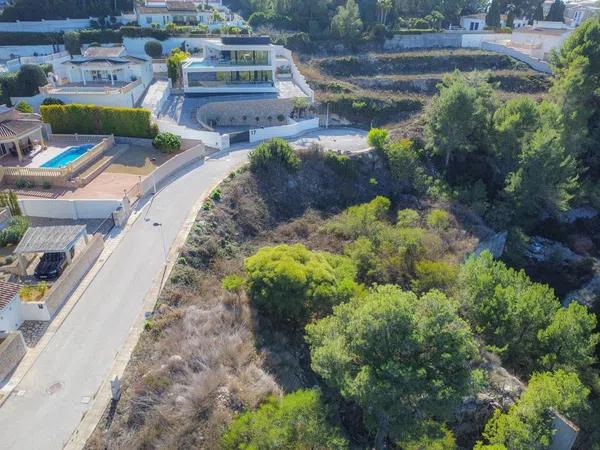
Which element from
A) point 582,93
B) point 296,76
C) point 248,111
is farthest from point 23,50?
point 582,93

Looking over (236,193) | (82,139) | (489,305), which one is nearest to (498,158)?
(489,305)

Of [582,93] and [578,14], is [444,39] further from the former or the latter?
[578,14]

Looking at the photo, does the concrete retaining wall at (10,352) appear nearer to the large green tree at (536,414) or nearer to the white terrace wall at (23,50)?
the large green tree at (536,414)

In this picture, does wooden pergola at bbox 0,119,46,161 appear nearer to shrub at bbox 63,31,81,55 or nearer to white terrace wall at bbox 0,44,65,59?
shrub at bbox 63,31,81,55

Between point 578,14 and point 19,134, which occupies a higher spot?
point 578,14

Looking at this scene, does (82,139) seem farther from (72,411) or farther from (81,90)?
(72,411)

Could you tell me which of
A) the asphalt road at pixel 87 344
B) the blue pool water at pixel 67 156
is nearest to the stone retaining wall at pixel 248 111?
the blue pool water at pixel 67 156
